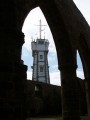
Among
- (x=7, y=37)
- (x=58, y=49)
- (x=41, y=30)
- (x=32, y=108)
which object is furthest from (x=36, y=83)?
(x=41, y=30)

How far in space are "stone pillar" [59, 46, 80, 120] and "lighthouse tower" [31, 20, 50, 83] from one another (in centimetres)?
3407

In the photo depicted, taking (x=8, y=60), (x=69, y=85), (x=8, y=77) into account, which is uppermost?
(x=69, y=85)

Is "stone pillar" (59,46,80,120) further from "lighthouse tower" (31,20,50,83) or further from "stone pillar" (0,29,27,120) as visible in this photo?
"lighthouse tower" (31,20,50,83)

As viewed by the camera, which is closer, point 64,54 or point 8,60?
point 8,60

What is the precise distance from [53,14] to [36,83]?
39.2 feet

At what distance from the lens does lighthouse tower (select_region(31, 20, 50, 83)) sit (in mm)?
42406

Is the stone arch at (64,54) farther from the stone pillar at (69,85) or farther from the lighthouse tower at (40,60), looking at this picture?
the lighthouse tower at (40,60)

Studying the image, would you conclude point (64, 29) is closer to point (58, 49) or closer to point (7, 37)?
point (58, 49)

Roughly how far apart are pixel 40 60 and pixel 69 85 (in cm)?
3585

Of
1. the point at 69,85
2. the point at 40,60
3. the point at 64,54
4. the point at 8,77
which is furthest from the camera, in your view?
the point at 40,60

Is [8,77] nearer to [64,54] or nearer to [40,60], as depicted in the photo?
[64,54]

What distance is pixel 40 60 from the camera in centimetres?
4353

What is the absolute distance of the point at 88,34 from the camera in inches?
438

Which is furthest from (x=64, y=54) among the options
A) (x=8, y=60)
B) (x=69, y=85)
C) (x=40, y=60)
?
(x=40, y=60)
